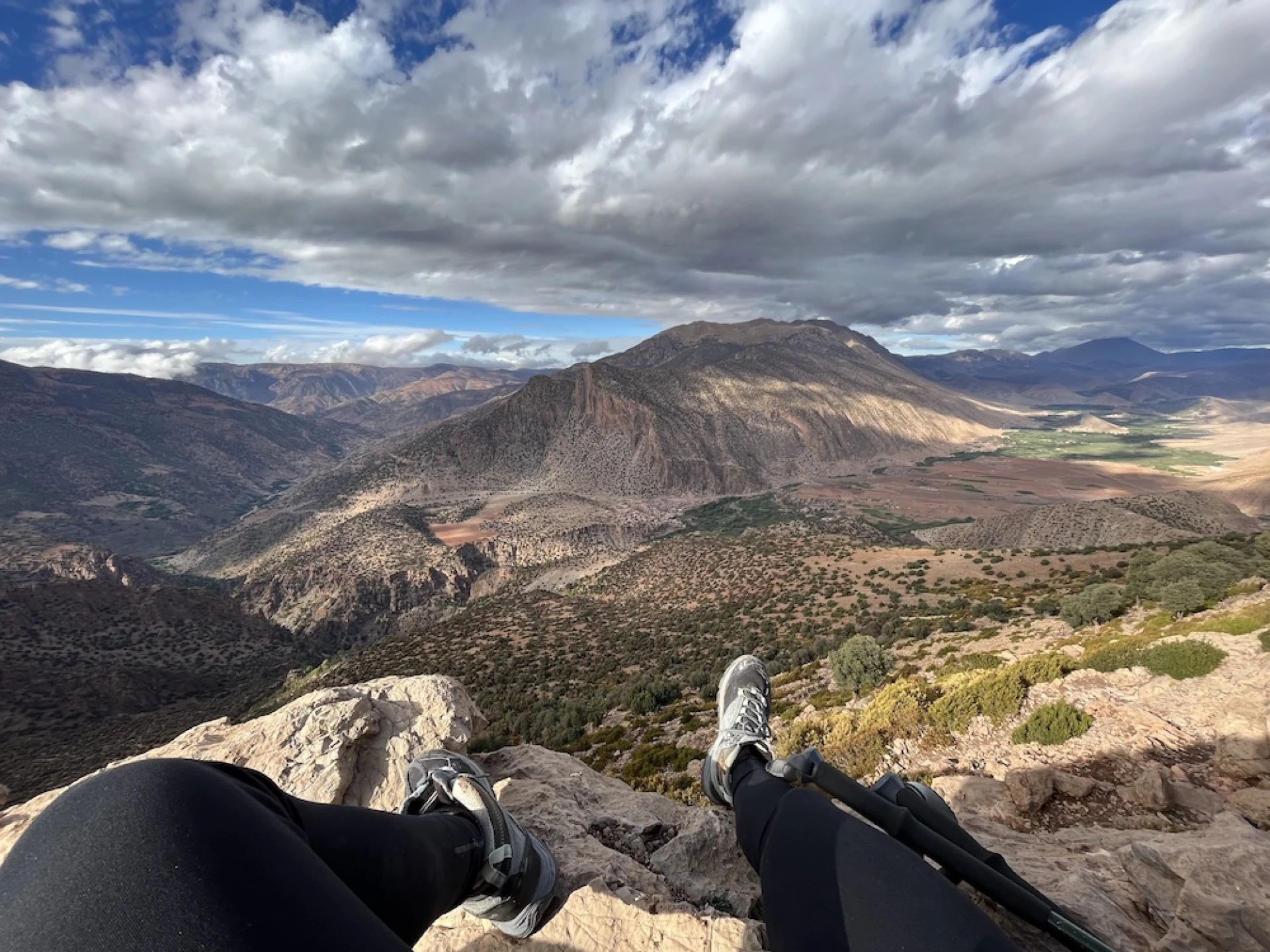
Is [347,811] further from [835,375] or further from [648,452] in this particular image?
[835,375]

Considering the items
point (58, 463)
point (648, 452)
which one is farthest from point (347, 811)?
point (58, 463)

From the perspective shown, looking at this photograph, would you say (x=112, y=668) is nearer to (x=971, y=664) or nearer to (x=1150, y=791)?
(x=971, y=664)

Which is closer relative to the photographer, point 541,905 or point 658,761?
point 541,905

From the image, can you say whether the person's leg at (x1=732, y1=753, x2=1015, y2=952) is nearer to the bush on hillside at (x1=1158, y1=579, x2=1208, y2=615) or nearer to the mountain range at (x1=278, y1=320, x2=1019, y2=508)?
the bush on hillside at (x1=1158, y1=579, x2=1208, y2=615)

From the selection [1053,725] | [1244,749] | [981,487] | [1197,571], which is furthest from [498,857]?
[981,487]

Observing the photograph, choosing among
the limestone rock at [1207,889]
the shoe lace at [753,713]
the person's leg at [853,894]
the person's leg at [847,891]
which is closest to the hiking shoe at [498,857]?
the person's leg at [847,891]

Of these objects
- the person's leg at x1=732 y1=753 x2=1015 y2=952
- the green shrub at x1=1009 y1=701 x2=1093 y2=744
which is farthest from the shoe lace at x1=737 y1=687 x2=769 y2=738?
the green shrub at x1=1009 y1=701 x2=1093 y2=744
